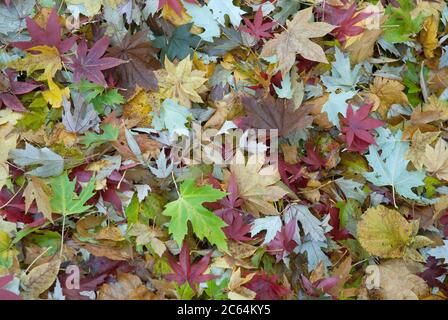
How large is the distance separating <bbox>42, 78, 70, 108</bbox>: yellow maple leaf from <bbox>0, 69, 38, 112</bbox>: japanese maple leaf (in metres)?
0.04

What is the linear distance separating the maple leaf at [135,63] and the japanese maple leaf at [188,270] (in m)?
0.44

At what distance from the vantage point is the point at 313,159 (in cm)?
123

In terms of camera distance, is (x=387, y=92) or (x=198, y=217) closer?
(x=198, y=217)

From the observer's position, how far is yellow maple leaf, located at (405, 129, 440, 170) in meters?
1.24

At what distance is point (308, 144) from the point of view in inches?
49.1

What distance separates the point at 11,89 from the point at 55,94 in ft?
0.37

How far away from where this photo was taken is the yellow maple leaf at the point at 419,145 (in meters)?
1.24

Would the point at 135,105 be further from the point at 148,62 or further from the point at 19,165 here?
the point at 19,165

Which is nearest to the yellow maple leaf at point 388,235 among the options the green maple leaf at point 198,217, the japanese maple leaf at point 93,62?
the green maple leaf at point 198,217

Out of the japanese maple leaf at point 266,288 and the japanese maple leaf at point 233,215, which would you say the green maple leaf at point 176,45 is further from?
the japanese maple leaf at point 266,288

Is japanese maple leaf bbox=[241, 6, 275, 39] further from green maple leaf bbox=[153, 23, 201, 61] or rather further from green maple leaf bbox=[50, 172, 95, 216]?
green maple leaf bbox=[50, 172, 95, 216]

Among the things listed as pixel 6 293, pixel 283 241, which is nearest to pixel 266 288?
pixel 283 241

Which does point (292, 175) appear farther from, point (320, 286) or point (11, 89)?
point (11, 89)
